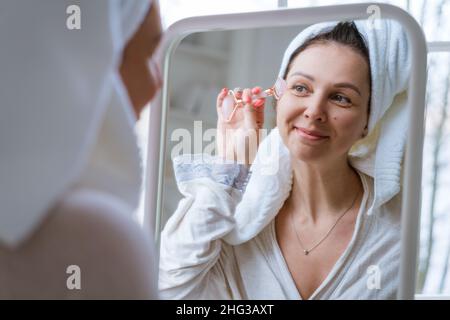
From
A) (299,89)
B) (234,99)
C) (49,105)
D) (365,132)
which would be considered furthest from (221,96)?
(49,105)

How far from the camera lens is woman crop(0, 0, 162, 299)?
404 mm

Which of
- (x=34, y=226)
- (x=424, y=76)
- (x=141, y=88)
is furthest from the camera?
(x=424, y=76)

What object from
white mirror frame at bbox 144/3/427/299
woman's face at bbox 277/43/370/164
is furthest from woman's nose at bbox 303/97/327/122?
white mirror frame at bbox 144/3/427/299

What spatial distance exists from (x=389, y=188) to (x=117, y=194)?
0.56 metres

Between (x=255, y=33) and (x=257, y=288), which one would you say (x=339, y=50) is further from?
(x=257, y=288)

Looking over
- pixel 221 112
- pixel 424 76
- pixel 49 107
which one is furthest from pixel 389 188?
pixel 49 107

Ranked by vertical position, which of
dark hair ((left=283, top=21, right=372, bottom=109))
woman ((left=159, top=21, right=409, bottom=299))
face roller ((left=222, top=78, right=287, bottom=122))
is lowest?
woman ((left=159, top=21, right=409, bottom=299))

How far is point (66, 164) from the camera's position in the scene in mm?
405

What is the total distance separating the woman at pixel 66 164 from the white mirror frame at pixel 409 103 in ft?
1.78

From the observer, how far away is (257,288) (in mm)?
956

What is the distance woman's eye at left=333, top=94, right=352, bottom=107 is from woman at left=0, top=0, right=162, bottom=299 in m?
0.53

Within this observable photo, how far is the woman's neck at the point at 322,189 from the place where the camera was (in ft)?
3.08

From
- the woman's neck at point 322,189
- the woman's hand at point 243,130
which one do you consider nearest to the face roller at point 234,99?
the woman's hand at point 243,130

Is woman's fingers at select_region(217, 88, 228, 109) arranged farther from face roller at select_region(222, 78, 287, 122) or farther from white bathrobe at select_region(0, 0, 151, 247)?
white bathrobe at select_region(0, 0, 151, 247)
